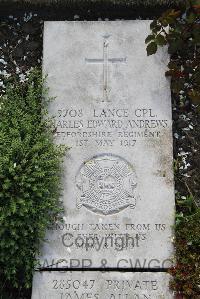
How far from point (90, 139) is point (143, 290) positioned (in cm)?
124

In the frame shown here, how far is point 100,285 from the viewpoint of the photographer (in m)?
4.28

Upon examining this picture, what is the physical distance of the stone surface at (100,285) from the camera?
4.25 m

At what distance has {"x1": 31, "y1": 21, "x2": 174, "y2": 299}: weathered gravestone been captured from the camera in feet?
14.3

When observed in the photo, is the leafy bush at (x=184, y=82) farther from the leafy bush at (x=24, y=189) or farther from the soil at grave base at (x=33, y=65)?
the leafy bush at (x=24, y=189)

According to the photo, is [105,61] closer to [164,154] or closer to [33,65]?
[33,65]

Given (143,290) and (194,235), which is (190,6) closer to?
(194,235)

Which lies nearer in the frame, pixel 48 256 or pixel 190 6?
pixel 48 256

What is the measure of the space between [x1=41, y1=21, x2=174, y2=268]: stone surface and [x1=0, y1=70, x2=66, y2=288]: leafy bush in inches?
4.8

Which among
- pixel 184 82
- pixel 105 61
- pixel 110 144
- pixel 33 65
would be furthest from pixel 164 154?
pixel 33 65

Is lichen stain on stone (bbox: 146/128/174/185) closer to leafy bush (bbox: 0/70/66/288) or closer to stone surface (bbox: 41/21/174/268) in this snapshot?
stone surface (bbox: 41/21/174/268)

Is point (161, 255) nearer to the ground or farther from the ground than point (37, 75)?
nearer to the ground

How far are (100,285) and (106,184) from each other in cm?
77

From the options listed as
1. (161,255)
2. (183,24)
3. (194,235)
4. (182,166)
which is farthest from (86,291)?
(183,24)

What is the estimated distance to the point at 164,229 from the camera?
4391 mm
